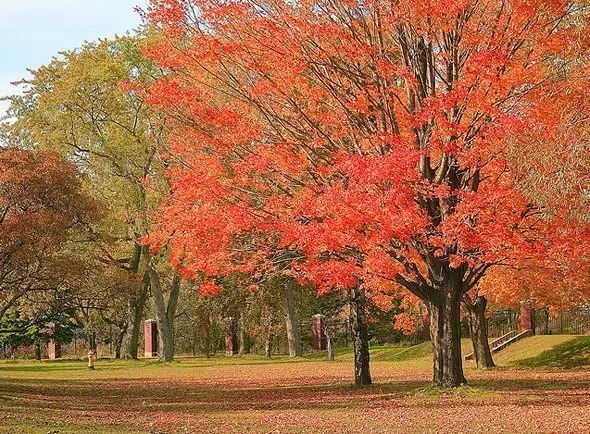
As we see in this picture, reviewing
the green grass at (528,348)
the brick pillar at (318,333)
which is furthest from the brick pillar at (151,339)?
the green grass at (528,348)

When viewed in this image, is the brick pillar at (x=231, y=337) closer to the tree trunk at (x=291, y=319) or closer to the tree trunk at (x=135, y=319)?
the tree trunk at (x=291, y=319)

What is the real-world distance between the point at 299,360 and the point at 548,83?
32360 mm

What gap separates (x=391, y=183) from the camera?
1752 cm

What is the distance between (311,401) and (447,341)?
3707 millimetres

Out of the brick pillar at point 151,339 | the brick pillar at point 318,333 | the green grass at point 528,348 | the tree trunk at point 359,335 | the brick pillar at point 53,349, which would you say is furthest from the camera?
the brick pillar at point 53,349

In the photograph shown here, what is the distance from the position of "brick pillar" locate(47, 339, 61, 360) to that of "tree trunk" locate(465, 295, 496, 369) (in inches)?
1378

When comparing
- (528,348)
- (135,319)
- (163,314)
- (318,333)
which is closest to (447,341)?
(528,348)

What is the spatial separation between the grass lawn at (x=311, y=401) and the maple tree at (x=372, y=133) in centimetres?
257

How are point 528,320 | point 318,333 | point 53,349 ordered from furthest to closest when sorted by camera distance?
1. point 53,349
2. point 318,333
3. point 528,320

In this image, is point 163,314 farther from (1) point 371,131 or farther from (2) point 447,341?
(1) point 371,131

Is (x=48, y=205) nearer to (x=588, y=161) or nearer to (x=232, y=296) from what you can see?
(x=588, y=161)

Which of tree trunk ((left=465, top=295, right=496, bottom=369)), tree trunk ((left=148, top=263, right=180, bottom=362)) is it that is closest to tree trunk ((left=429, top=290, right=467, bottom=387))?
tree trunk ((left=465, top=295, right=496, bottom=369))

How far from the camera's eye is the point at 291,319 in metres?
49.6

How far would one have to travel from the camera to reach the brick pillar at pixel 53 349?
59.9 metres
